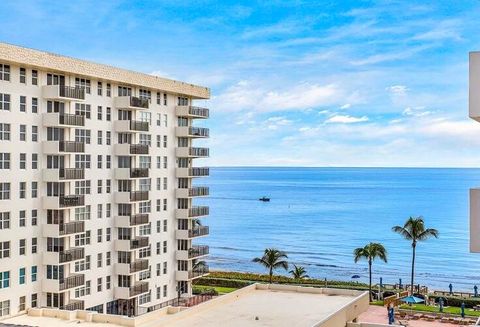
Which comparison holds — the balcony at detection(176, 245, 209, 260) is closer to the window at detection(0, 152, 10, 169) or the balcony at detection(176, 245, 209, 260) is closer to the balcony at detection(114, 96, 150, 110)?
the balcony at detection(114, 96, 150, 110)

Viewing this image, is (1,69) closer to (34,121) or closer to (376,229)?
(34,121)

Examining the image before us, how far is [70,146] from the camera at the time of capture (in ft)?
144

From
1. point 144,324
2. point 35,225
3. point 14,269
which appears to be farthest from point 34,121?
point 144,324

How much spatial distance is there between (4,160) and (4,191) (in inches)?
73.6

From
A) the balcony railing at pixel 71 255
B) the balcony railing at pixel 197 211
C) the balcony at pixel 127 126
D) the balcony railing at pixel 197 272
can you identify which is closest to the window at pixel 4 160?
the balcony railing at pixel 71 255

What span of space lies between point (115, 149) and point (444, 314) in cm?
3057

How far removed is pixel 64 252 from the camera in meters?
43.7

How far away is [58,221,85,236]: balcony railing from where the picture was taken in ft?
142

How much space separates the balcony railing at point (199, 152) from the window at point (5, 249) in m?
20.0

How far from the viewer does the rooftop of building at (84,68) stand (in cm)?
4025

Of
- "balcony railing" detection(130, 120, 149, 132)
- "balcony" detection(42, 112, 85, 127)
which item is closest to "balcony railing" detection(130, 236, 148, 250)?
"balcony railing" detection(130, 120, 149, 132)

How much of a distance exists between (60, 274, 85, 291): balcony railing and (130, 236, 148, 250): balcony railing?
18.5 ft

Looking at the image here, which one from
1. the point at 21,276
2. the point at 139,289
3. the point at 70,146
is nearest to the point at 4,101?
the point at 70,146

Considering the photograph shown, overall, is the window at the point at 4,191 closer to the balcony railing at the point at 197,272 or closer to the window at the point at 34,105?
the window at the point at 34,105
